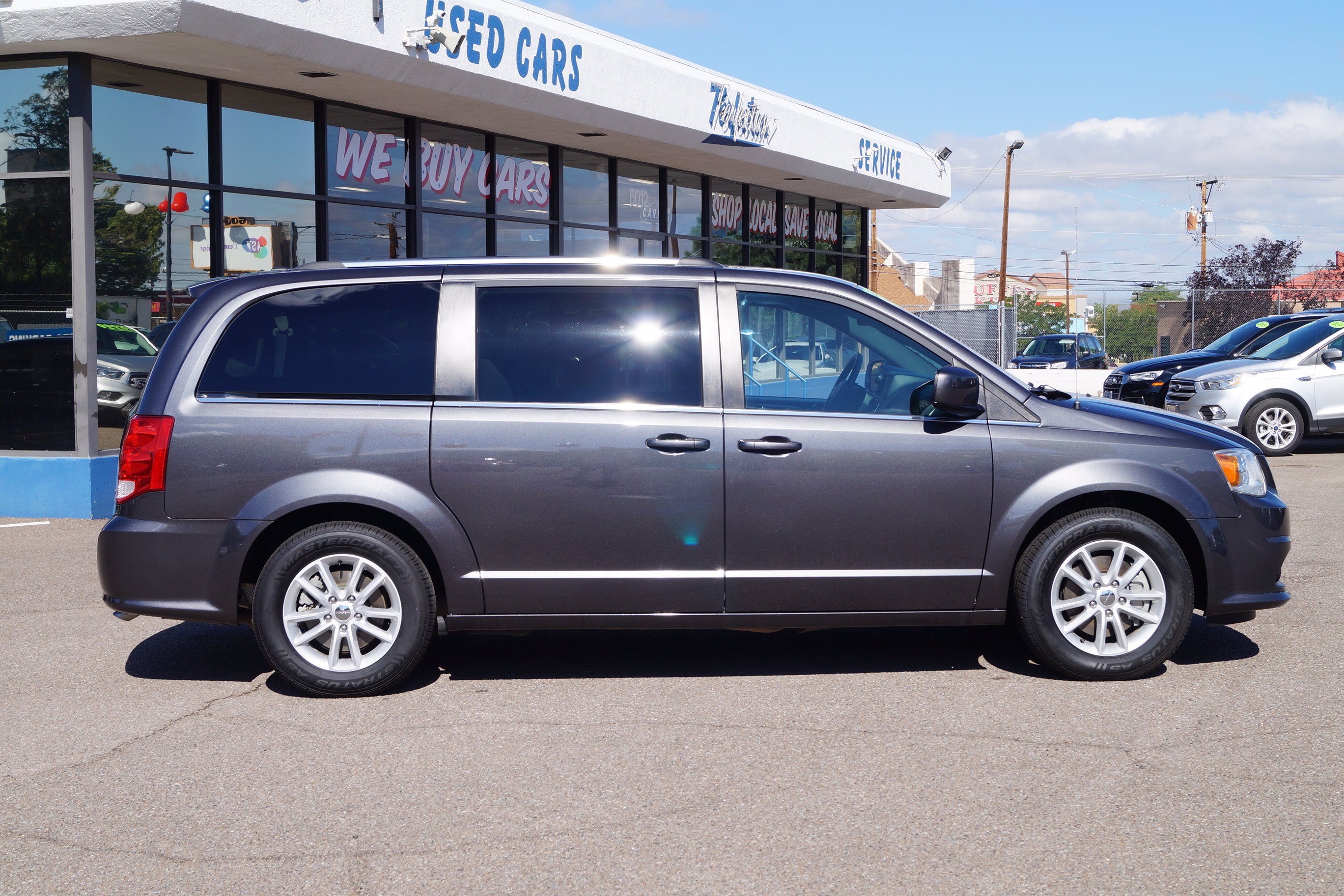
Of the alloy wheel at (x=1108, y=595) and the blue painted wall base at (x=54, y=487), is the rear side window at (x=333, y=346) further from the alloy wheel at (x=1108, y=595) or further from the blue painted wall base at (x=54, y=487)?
the blue painted wall base at (x=54, y=487)

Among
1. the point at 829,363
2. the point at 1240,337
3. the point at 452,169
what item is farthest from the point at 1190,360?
the point at 829,363

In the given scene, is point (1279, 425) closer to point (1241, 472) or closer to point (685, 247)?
point (685, 247)

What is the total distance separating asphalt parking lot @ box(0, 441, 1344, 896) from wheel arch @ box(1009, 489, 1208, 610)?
1.60ft

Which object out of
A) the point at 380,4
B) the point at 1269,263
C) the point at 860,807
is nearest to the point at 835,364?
the point at 860,807

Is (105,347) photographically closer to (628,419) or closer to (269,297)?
(269,297)

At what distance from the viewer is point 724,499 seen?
5441 millimetres

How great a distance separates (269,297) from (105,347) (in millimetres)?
6279

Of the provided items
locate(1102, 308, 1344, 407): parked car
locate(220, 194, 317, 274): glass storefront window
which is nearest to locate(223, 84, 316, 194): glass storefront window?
locate(220, 194, 317, 274): glass storefront window

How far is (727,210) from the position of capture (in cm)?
2088

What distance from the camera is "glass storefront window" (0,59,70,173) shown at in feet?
35.0

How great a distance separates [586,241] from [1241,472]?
1278 cm

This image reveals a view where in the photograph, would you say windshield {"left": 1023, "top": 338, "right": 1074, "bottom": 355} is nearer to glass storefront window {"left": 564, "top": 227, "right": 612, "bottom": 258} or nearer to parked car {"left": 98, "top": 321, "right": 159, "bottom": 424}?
glass storefront window {"left": 564, "top": 227, "right": 612, "bottom": 258}

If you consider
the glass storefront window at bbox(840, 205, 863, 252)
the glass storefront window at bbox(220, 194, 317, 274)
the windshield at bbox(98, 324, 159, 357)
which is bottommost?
the windshield at bbox(98, 324, 159, 357)

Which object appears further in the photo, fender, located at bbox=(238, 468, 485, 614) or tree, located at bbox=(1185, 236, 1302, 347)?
tree, located at bbox=(1185, 236, 1302, 347)
